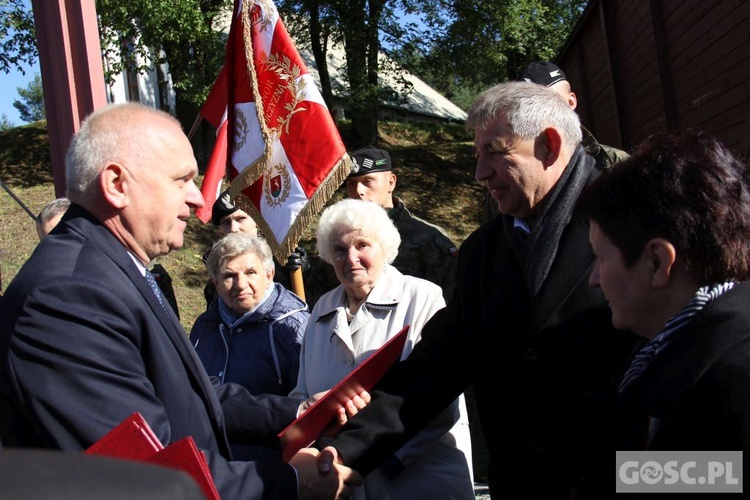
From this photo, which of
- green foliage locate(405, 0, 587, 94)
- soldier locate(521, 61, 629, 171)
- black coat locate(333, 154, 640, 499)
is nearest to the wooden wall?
soldier locate(521, 61, 629, 171)

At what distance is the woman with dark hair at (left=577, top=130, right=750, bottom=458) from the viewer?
4.63 ft

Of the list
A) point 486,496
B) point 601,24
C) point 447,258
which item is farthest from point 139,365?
point 601,24

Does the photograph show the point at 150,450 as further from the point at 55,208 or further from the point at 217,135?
the point at 217,135

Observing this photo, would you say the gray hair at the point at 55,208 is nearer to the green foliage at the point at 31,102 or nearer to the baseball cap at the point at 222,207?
the baseball cap at the point at 222,207

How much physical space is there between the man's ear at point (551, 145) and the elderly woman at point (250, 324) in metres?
1.86

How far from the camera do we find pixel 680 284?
163 cm

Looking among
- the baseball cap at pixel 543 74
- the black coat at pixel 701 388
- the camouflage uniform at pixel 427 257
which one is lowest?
the camouflage uniform at pixel 427 257

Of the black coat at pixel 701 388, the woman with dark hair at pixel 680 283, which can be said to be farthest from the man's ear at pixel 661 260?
the black coat at pixel 701 388

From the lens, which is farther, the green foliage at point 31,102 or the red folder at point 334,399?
the green foliage at point 31,102

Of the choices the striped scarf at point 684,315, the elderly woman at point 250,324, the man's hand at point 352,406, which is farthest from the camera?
the elderly woman at point 250,324

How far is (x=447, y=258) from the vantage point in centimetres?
519

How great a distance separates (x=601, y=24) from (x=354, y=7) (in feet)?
28.5

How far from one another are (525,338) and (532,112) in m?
A: 0.72

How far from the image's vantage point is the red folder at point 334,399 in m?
2.55
